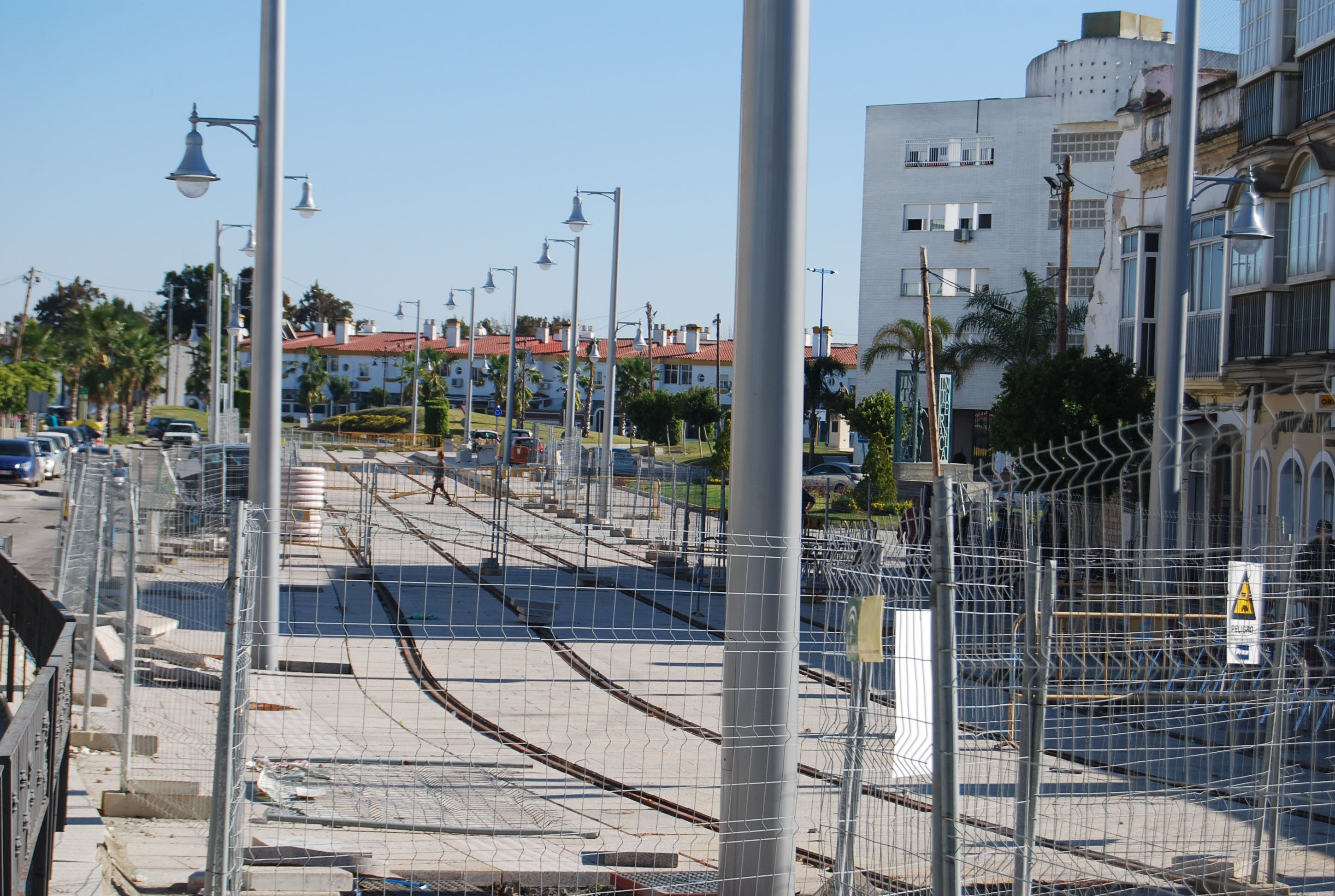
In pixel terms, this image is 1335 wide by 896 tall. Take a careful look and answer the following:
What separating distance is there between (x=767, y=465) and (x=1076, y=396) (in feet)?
59.7

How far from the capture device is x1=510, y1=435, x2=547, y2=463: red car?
52469 mm

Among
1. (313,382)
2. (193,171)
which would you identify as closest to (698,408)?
(313,382)

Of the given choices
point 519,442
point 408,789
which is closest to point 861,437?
point 519,442

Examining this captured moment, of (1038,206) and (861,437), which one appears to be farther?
(1038,206)

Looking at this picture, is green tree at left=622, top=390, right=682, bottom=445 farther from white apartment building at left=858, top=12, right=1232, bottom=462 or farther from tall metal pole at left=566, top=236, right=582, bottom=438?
tall metal pole at left=566, top=236, right=582, bottom=438

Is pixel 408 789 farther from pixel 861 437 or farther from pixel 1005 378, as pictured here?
pixel 861 437

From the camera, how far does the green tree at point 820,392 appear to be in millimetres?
65500

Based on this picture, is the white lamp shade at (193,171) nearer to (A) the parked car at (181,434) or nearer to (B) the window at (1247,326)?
(B) the window at (1247,326)

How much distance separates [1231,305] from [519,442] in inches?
1666

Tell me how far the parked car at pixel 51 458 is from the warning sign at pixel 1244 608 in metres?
40.8

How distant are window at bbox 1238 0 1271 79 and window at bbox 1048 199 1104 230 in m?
30.8

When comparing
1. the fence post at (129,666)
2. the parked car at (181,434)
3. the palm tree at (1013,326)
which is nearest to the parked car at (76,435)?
the parked car at (181,434)

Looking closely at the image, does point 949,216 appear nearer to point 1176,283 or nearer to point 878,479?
point 878,479

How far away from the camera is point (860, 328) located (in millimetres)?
55688
